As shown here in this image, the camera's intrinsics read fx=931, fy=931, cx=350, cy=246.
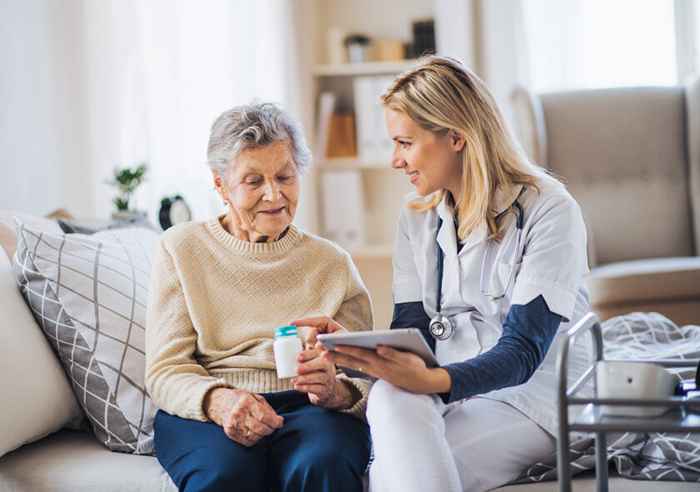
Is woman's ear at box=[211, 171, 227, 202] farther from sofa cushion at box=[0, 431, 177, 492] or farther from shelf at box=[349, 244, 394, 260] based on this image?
shelf at box=[349, 244, 394, 260]

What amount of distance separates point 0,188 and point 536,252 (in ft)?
5.08

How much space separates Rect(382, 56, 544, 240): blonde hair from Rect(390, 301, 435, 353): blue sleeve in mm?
192

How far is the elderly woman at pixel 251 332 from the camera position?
1.60m

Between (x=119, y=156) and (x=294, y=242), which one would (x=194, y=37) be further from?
(x=294, y=242)

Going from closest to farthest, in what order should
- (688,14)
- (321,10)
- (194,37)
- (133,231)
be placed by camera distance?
(133,231) < (194,37) < (688,14) < (321,10)

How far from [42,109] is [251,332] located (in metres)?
1.35

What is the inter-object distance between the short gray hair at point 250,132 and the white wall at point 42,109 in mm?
969

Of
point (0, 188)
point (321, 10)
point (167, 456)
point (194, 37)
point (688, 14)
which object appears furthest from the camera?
point (321, 10)

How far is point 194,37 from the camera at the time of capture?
3457mm

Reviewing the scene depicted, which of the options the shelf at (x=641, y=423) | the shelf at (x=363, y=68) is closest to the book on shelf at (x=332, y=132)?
the shelf at (x=363, y=68)

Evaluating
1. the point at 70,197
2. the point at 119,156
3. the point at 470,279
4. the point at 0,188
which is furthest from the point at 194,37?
the point at 470,279

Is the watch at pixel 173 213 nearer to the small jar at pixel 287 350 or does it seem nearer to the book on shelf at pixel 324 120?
the small jar at pixel 287 350

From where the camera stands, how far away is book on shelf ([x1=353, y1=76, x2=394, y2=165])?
13.6 ft

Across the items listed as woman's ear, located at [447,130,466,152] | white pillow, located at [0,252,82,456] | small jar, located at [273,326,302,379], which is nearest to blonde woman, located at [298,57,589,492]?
woman's ear, located at [447,130,466,152]
